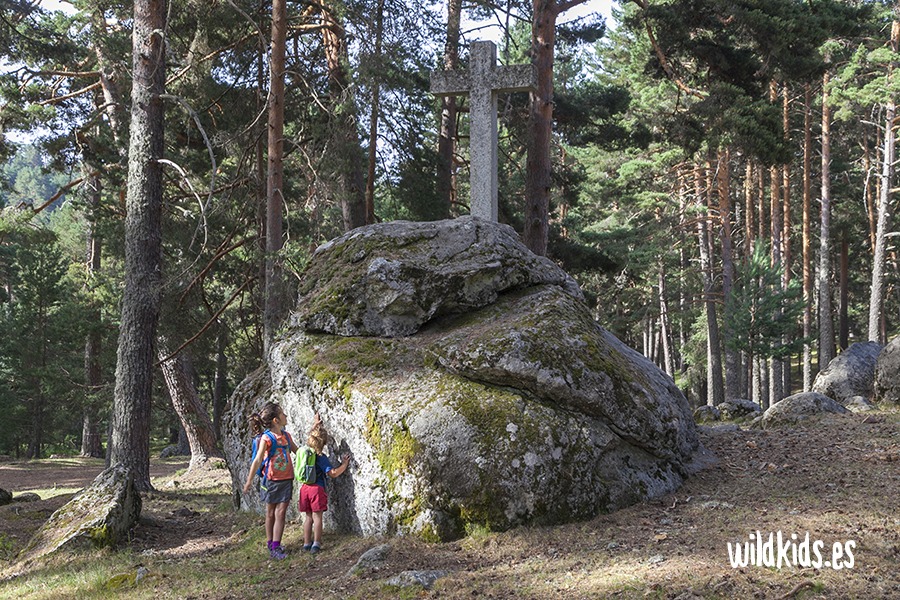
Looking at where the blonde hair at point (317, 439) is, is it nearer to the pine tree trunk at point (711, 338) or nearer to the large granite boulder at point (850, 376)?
the large granite boulder at point (850, 376)

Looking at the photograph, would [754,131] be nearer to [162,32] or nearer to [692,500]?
[692,500]

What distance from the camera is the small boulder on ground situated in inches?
399

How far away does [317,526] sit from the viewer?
20.5ft

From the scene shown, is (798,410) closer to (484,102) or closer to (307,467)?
(484,102)

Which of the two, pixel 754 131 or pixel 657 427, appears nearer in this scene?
pixel 657 427

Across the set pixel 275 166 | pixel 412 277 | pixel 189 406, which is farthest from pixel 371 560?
pixel 189 406

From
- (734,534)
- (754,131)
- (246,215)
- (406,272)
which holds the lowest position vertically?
(734,534)

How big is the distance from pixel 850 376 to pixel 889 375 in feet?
6.20

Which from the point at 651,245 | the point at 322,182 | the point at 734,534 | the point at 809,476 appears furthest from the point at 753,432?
the point at 651,245

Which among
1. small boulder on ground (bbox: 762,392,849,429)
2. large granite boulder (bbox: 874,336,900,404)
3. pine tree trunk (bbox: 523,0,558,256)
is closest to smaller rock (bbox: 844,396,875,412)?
large granite boulder (bbox: 874,336,900,404)

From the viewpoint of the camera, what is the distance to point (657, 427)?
6.77 metres

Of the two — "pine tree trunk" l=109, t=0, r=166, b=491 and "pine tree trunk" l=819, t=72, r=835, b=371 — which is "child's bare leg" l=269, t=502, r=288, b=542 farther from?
"pine tree trunk" l=819, t=72, r=835, b=371

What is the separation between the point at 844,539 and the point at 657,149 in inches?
886

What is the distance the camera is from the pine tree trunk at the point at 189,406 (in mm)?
14039
